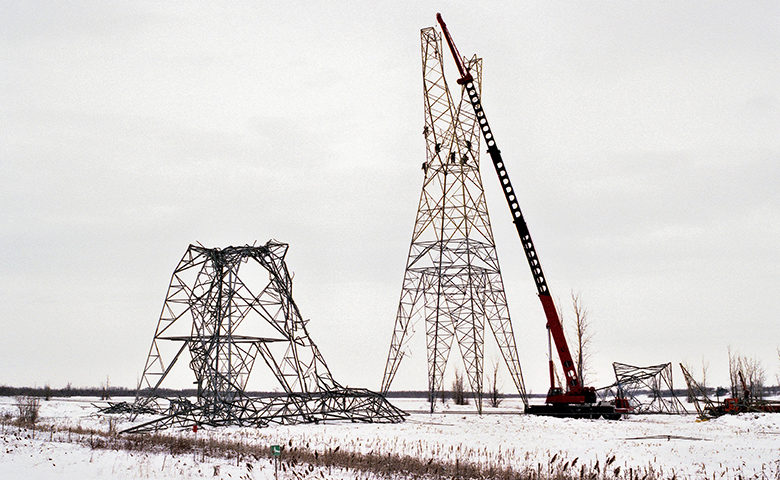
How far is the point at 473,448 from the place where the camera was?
25.1 m

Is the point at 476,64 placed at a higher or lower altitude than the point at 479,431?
higher

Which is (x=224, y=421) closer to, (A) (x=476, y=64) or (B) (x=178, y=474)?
(B) (x=178, y=474)

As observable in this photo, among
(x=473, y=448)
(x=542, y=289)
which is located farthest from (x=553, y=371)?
(x=473, y=448)

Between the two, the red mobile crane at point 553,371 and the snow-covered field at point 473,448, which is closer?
the snow-covered field at point 473,448

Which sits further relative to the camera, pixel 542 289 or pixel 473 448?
pixel 542 289

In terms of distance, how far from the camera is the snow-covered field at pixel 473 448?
17.5m

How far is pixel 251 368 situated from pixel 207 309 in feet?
20.9

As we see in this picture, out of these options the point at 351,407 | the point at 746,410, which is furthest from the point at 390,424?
the point at 746,410

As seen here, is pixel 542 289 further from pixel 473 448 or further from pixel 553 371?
pixel 473 448

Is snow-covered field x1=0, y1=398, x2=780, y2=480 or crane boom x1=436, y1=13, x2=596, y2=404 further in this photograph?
crane boom x1=436, y1=13, x2=596, y2=404

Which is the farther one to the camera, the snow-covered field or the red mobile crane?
the red mobile crane

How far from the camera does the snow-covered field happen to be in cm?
1745

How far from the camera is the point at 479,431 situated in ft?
107

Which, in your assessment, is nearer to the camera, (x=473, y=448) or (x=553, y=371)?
(x=473, y=448)
